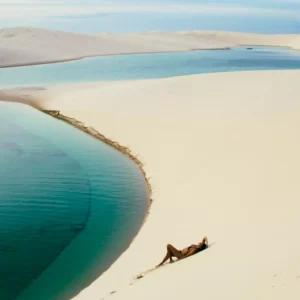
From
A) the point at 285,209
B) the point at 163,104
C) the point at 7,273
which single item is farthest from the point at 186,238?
the point at 163,104

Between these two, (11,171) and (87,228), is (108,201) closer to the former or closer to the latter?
(87,228)

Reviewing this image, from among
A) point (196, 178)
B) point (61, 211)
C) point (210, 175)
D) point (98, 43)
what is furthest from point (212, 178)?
point (98, 43)

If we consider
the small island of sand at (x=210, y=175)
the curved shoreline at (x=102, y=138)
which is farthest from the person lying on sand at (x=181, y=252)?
the curved shoreline at (x=102, y=138)

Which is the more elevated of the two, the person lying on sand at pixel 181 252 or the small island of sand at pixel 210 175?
the small island of sand at pixel 210 175

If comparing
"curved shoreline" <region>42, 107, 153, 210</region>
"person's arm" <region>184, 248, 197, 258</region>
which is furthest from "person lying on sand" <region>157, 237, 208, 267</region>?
"curved shoreline" <region>42, 107, 153, 210</region>

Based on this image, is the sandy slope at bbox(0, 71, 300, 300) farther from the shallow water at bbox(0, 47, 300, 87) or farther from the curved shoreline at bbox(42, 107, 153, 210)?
the shallow water at bbox(0, 47, 300, 87)

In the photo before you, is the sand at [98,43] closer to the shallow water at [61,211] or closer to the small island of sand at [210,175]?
the small island of sand at [210,175]

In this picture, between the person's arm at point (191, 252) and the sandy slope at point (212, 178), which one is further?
the person's arm at point (191, 252)
